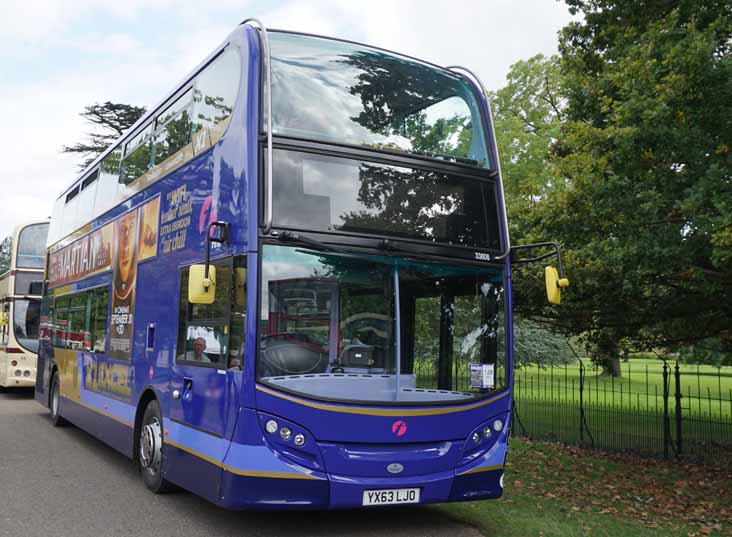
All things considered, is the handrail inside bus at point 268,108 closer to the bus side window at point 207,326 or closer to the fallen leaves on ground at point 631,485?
the bus side window at point 207,326

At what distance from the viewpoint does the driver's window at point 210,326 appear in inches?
261

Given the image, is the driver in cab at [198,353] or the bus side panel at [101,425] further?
the bus side panel at [101,425]

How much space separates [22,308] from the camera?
21.5 meters

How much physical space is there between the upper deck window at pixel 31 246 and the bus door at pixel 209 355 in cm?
1528

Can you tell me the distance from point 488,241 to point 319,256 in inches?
70.1

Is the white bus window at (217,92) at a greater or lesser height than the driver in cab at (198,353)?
greater

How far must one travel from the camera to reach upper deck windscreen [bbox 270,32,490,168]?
693 cm

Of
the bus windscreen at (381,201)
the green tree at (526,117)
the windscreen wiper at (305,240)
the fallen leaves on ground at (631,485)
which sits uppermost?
the green tree at (526,117)

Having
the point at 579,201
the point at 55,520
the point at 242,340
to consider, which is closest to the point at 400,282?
the point at 242,340

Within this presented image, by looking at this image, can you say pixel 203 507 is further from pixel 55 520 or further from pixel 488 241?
pixel 488 241

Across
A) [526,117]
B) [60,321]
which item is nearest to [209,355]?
[60,321]

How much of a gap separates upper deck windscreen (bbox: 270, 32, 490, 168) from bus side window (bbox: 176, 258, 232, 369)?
1400 millimetres

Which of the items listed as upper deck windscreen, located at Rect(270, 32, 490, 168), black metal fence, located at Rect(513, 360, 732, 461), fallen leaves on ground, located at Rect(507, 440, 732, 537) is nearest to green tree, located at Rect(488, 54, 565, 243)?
black metal fence, located at Rect(513, 360, 732, 461)

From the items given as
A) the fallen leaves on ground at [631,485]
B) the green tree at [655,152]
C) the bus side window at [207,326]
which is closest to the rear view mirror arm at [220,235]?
the bus side window at [207,326]
